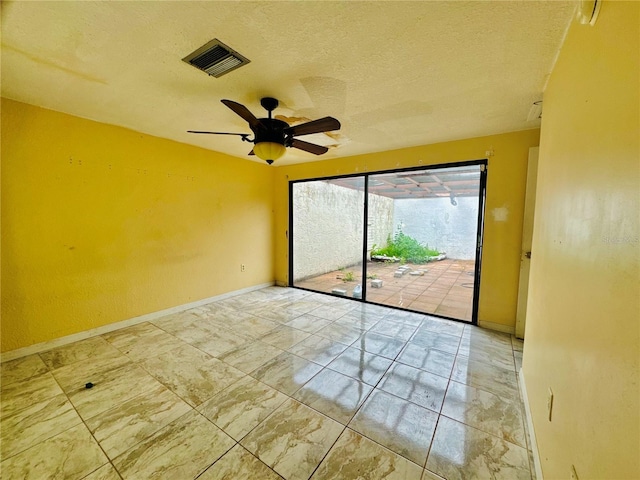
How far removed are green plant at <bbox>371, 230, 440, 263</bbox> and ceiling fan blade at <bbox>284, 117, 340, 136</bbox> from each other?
3.37m

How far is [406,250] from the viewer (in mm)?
5195

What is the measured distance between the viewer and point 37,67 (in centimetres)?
180

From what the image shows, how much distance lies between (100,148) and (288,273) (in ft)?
10.8

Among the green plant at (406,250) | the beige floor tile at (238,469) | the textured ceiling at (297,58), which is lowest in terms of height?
the beige floor tile at (238,469)

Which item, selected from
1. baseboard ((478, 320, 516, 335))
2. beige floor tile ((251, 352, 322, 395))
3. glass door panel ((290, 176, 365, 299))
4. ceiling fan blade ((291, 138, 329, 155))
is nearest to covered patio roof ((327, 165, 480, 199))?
glass door panel ((290, 176, 365, 299))

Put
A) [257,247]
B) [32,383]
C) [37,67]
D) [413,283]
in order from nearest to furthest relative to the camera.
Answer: [37,67]
[32,383]
[257,247]
[413,283]

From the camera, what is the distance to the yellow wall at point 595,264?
2.05 feet

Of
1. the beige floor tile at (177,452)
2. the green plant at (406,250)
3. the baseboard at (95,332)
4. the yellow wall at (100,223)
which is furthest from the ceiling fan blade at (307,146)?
the green plant at (406,250)

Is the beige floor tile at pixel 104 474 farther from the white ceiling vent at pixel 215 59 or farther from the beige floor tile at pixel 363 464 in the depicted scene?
the white ceiling vent at pixel 215 59

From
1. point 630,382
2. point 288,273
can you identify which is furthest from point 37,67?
point 288,273

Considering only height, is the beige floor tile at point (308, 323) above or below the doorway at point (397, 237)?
below

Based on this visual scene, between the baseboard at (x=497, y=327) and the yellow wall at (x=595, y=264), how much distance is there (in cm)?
182

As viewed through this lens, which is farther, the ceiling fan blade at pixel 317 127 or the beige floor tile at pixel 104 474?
the ceiling fan blade at pixel 317 127

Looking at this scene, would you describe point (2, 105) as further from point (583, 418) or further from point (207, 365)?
point (583, 418)
